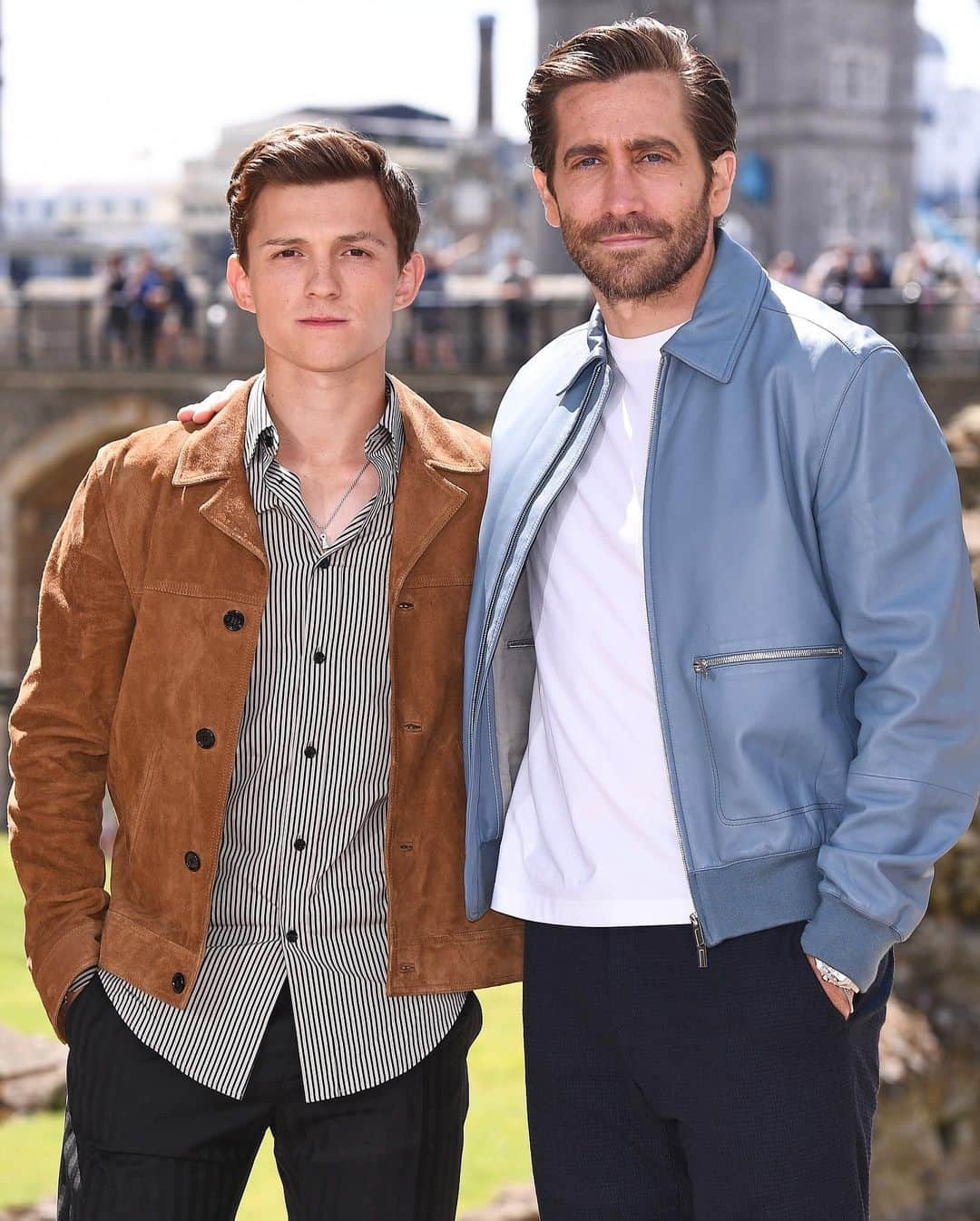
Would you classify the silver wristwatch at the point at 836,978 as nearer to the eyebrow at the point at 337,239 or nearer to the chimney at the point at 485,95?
the eyebrow at the point at 337,239

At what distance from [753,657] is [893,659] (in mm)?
194

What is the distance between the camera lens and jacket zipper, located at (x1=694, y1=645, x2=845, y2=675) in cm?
240

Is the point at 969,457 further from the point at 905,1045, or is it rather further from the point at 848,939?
the point at 848,939

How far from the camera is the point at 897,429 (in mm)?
2375

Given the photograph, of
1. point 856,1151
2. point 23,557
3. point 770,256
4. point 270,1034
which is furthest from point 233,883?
point 770,256

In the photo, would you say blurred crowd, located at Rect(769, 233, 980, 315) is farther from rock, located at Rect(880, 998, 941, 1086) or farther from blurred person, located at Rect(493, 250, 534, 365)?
rock, located at Rect(880, 998, 941, 1086)

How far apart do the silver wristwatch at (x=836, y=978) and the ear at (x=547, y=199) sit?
1218mm

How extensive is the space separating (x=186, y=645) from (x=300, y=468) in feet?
1.15

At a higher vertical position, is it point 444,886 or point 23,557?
point 444,886

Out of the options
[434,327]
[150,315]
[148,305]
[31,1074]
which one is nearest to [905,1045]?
[31,1074]

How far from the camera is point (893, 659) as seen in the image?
2.35 m

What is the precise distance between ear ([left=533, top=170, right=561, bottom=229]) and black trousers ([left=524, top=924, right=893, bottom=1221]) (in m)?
1.13

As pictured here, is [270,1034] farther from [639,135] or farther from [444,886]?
[639,135]

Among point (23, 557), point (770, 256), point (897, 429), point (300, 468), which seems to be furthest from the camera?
point (770, 256)
